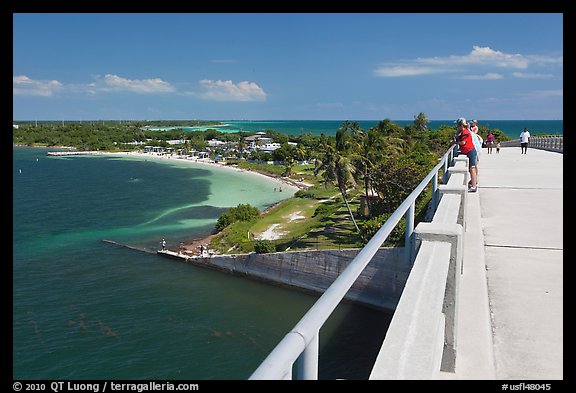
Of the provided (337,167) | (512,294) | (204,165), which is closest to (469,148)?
(512,294)

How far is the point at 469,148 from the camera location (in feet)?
31.2

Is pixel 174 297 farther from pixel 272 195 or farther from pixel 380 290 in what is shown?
pixel 272 195

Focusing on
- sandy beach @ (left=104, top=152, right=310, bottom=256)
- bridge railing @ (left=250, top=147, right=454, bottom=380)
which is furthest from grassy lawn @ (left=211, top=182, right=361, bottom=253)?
bridge railing @ (left=250, top=147, right=454, bottom=380)

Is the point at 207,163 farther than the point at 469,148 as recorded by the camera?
Yes

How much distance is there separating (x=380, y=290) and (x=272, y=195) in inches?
1586

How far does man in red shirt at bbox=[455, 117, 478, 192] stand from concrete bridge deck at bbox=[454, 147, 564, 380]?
110 centimetres

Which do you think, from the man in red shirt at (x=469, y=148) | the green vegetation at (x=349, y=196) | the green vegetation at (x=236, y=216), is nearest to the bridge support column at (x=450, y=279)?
the man in red shirt at (x=469, y=148)

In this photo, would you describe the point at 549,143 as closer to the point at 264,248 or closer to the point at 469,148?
the point at 264,248

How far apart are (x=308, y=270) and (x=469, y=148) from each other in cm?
1649

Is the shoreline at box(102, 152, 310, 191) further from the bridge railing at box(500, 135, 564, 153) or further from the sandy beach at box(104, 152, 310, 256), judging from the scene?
the bridge railing at box(500, 135, 564, 153)

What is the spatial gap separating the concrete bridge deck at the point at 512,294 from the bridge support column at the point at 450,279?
13 centimetres

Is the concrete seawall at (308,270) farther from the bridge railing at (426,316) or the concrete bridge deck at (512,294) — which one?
the bridge railing at (426,316)
